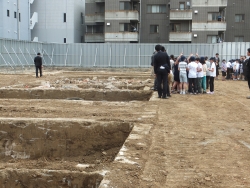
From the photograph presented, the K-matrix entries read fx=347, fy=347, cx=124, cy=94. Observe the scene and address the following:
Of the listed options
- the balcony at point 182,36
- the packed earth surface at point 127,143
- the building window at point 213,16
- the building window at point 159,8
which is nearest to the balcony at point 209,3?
the building window at point 213,16

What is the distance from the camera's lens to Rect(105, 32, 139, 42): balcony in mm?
42750

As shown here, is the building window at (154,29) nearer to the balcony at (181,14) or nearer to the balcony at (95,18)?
the balcony at (181,14)

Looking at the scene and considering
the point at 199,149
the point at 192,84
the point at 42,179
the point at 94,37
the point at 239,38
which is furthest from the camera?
the point at 94,37

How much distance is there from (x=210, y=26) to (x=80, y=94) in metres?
29.0

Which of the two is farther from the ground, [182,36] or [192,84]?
[182,36]

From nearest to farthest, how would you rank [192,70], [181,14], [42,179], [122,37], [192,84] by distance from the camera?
[42,179] → [192,70] → [192,84] → [181,14] → [122,37]

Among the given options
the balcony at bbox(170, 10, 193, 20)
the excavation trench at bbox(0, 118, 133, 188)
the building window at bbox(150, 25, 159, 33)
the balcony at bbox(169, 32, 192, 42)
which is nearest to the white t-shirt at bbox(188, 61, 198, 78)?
the excavation trench at bbox(0, 118, 133, 188)

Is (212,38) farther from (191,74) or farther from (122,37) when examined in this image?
(191,74)

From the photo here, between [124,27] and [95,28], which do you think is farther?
[95,28]

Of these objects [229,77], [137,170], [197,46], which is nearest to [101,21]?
[197,46]

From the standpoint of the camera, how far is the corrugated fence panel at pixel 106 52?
34.6 meters

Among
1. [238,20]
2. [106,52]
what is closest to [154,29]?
[106,52]

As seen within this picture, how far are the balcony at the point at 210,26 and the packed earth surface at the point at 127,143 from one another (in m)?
28.4

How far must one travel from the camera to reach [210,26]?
40906mm
